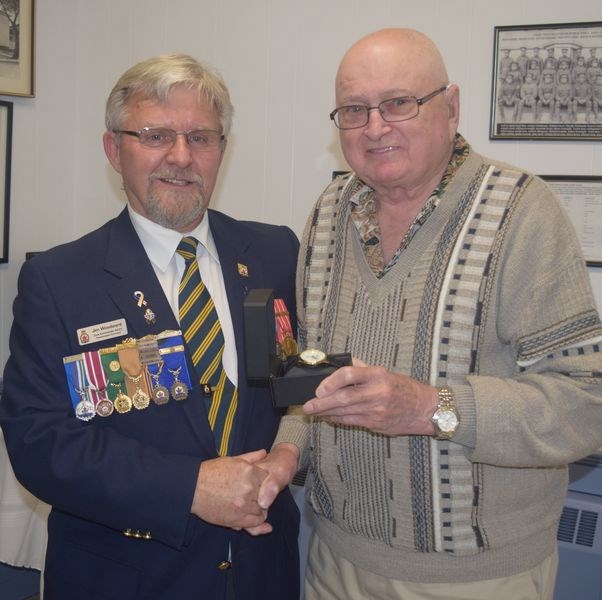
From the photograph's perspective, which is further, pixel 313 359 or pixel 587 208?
pixel 587 208

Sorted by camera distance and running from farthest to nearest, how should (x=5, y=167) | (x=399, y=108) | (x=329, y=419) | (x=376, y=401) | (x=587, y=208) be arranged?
(x=5, y=167)
(x=587, y=208)
(x=399, y=108)
(x=329, y=419)
(x=376, y=401)

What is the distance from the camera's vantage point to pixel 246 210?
→ 10.3 ft

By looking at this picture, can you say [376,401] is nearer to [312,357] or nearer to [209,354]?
[312,357]

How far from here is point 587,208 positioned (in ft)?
8.30

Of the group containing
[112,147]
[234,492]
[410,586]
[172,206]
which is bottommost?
[410,586]

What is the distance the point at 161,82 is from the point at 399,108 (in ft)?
1.87

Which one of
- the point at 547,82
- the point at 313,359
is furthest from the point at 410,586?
the point at 547,82

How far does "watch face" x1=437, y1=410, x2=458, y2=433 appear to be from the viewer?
4.59 ft

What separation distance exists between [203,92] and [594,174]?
1.51m

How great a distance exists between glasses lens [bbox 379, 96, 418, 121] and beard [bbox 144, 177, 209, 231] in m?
0.51

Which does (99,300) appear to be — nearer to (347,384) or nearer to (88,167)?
(347,384)

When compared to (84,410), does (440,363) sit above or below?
above

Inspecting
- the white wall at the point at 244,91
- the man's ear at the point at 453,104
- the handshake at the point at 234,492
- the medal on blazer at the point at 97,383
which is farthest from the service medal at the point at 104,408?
the white wall at the point at 244,91

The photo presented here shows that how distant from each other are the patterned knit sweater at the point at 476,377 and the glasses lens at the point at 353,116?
248 millimetres
